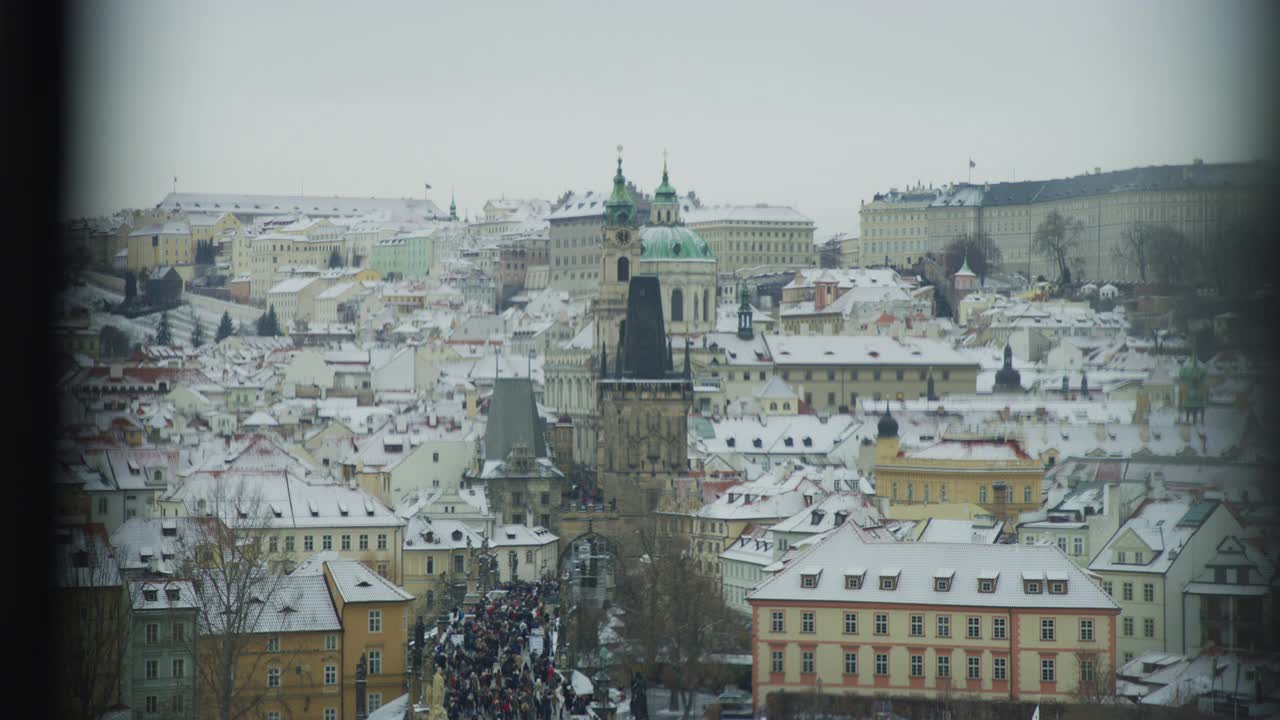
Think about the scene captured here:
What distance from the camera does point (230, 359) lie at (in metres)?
108

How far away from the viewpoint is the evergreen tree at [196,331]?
114062mm

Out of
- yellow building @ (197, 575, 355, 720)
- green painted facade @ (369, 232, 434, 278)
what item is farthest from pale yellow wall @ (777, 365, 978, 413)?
green painted facade @ (369, 232, 434, 278)

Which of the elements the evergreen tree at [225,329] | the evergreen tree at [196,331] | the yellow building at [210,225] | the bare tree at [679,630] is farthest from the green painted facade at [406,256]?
the bare tree at [679,630]

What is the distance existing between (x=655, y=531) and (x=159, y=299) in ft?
192

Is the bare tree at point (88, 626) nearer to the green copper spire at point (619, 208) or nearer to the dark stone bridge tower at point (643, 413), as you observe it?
the dark stone bridge tower at point (643, 413)

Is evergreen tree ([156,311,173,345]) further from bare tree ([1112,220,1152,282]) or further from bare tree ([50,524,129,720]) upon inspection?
bare tree ([50,524,129,720])

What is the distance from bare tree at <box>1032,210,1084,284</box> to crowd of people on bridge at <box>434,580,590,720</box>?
61.5 meters

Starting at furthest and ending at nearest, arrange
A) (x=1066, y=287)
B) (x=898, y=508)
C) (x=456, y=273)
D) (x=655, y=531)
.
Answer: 1. (x=456, y=273)
2. (x=1066, y=287)
3. (x=655, y=531)
4. (x=898, y=508)

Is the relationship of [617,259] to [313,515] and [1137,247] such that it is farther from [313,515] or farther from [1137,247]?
[313,515]

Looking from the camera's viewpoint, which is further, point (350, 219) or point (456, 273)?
point (350, 219)

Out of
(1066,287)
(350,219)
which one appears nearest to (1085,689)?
(1066,287)

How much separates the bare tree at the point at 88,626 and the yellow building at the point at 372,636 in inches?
129

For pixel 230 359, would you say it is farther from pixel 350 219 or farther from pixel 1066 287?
pixel 350 219

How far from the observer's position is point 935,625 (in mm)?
36656
